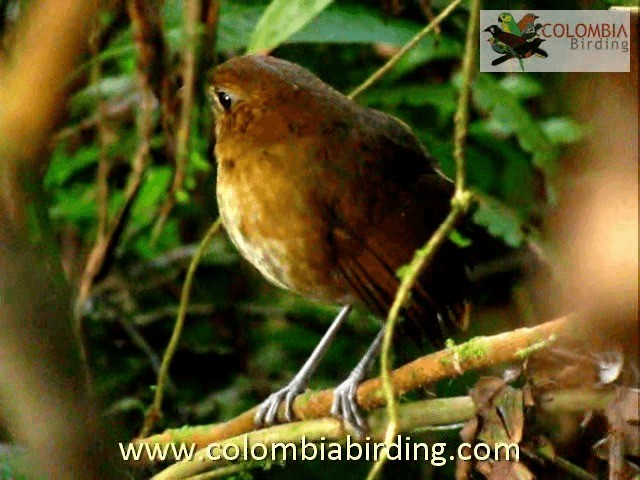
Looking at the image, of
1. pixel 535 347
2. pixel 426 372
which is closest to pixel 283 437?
pixel 426 372

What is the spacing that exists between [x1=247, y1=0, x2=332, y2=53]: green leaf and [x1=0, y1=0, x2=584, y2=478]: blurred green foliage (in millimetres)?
160

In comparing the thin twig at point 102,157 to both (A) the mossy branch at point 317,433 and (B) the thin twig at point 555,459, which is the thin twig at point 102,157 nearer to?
(A) the mossy branch at point 317,433

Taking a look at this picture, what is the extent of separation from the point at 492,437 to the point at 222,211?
38 cm

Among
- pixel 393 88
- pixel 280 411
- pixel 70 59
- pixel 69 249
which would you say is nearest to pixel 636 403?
pixel 280 411

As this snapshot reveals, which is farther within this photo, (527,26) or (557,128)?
(557,128)

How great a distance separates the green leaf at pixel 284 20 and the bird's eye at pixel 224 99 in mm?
82

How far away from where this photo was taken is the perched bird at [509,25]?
1.11 m

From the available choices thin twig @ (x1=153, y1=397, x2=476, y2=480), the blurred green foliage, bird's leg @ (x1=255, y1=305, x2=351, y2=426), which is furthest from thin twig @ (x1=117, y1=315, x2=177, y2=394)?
thin twig @ (x1=153, y1=397, x2=476, y2=480)

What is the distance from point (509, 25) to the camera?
111cm

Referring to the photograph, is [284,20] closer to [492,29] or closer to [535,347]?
[492,29]

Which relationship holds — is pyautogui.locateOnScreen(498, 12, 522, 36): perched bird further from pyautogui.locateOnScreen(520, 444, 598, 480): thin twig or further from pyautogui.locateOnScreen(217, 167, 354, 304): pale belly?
pyautogui.locateOnScreen(520, 444, 598, 480): thin twig

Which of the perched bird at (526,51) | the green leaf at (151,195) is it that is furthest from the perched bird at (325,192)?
the green leaf at (151,195)

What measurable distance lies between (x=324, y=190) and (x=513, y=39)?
24cm

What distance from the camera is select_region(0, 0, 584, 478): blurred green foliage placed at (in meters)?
1.51
